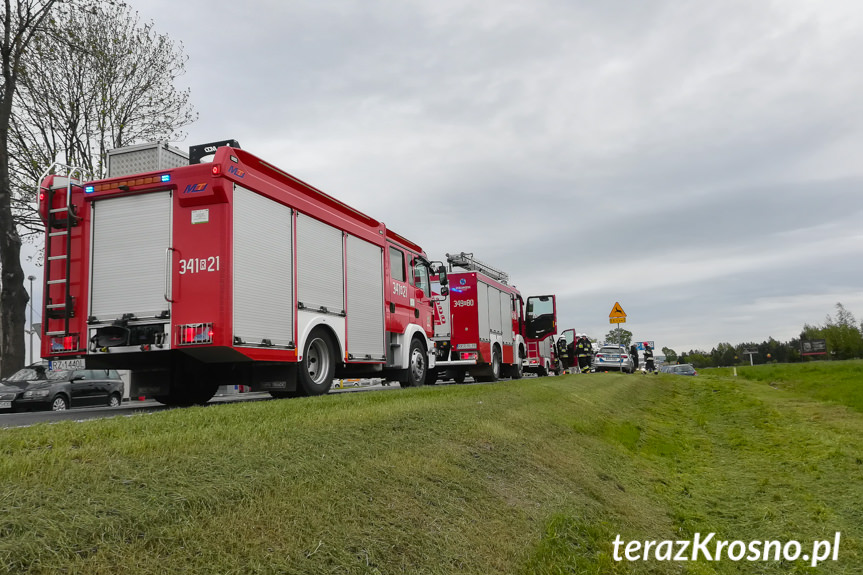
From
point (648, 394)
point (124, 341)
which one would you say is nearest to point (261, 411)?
point (124, 341)

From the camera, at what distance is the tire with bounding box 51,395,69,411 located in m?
17.5

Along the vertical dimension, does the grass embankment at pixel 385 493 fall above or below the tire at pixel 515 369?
below

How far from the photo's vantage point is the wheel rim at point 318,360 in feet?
36.1

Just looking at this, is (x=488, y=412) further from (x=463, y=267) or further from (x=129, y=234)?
(x=463, y=267)

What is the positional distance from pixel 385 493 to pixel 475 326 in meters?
16.3

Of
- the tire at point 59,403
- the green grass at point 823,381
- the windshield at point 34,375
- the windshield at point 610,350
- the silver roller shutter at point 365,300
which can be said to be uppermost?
the silver roller shutter at point 365,300

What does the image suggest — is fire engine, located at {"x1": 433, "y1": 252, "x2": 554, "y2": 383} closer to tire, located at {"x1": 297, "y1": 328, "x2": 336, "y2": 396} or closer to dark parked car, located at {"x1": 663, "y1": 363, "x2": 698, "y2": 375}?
tire, located at {"x1": 297, "y1": 328, "x2": 336, "y2": 396}

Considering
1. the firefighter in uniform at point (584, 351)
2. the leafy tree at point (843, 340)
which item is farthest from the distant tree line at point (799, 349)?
the firefighter in uniform at point (584, 351)

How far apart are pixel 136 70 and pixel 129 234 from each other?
16.6m

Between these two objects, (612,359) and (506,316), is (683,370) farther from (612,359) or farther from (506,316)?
(506,316)

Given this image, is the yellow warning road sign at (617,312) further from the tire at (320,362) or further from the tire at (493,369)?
the tire at (320,362)

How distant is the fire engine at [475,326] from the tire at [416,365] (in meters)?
2.69

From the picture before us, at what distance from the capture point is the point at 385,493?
14.1 ft

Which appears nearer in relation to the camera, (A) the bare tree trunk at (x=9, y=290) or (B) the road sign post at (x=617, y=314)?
(A) the bare tree trunk at (x=9, y=290)
